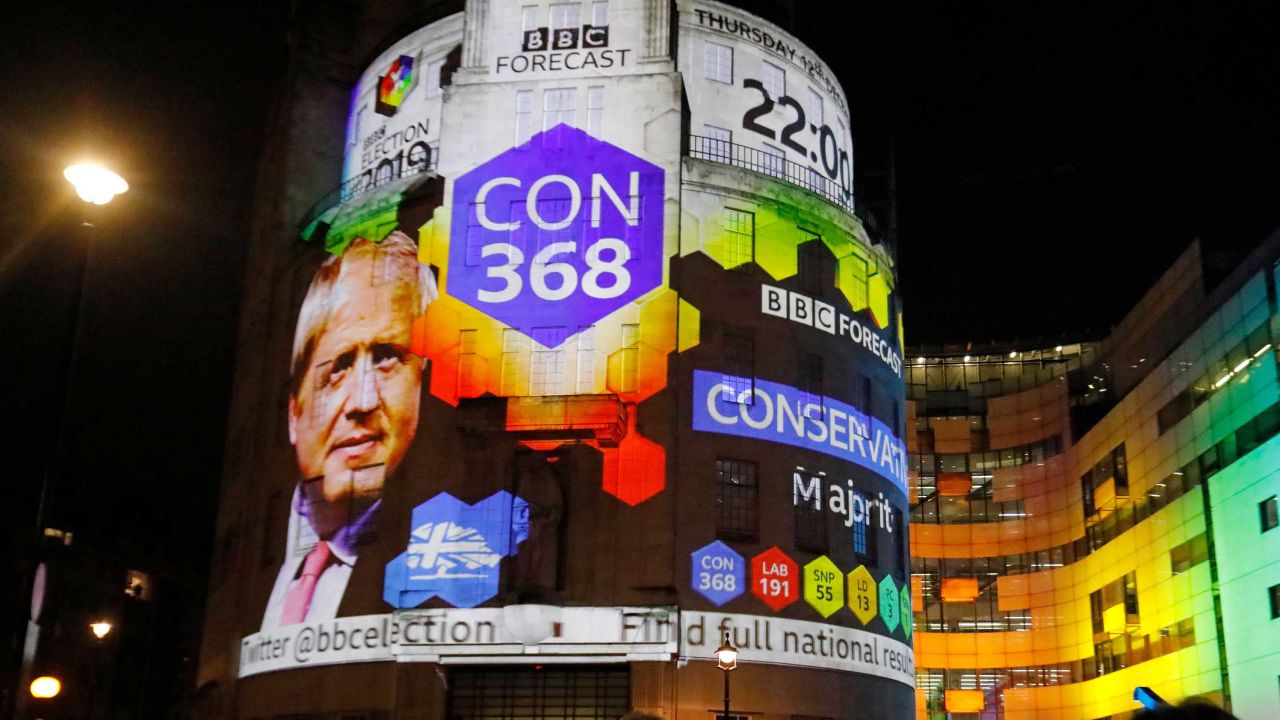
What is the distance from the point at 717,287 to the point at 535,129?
10480 mm

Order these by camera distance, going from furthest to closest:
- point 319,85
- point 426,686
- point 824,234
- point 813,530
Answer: point 319,85
point 824,234
point 813,530
point 426,686

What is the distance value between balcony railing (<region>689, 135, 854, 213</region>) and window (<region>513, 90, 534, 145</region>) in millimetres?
6976

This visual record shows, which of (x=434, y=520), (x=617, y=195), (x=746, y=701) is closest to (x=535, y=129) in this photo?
(x=617, y=195)

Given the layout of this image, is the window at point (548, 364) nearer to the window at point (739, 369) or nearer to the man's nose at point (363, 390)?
the window at point (739, 369)

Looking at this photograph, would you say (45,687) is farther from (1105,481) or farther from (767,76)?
(1105,481)

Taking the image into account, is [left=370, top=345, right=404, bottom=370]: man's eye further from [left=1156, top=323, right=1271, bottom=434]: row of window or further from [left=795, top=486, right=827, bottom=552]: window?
[left=1156, top=323, right=1271, bottom=434]: row of window

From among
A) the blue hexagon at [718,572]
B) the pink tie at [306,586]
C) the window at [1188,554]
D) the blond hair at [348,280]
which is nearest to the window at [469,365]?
the blond hair at [348,280]

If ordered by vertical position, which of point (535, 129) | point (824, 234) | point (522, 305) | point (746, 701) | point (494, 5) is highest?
point (494, 5)

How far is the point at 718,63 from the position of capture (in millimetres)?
57125

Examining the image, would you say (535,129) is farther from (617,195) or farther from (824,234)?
(824,234)

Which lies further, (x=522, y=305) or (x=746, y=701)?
(x=522, y=305)

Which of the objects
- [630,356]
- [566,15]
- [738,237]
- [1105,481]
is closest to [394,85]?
[566,15]

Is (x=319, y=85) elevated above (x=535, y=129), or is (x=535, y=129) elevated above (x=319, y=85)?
(x=319, y=85)

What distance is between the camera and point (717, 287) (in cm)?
5247
